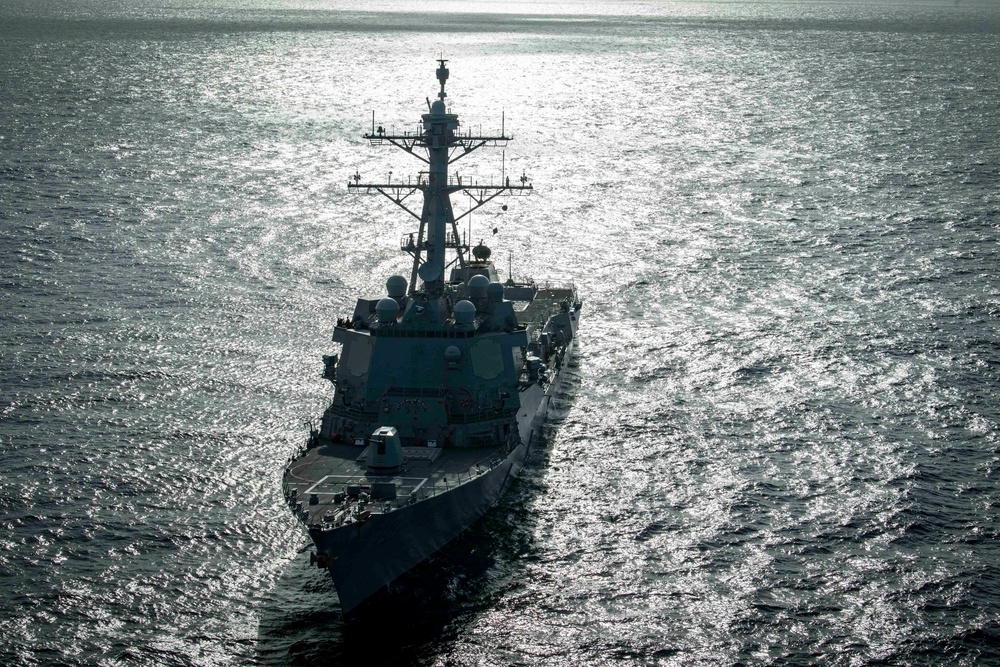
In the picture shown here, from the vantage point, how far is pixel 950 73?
169500mm

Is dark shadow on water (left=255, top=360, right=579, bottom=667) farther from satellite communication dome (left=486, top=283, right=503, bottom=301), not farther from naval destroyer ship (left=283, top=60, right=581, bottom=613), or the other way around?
satellite communication dome (left=486, top=283, right=503, bottom=301)

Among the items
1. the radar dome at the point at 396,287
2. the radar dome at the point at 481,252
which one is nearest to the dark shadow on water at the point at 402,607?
the radar dome at the point at 396,287

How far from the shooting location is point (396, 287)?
→ 46156mm

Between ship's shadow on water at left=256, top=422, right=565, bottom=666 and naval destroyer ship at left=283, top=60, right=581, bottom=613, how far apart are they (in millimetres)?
617

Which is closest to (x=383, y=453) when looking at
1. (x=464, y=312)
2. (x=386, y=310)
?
(x=386, y=310)

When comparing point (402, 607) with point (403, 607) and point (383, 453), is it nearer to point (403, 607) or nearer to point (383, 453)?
point (403, 607)

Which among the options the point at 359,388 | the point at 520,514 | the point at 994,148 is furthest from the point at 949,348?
the point at 994,148

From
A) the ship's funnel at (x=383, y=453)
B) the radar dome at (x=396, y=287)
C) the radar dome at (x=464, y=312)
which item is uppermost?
the radar dome at (x=396, y=287)

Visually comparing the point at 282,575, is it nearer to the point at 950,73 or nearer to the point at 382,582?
the point at 382,582

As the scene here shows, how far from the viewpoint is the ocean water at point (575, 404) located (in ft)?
116

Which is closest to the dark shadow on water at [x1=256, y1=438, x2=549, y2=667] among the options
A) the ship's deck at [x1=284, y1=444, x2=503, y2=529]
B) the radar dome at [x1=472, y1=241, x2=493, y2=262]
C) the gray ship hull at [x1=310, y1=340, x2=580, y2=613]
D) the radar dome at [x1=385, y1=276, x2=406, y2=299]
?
the gray ship hull at [x1=310, y1=340, x2=580, y2=613]

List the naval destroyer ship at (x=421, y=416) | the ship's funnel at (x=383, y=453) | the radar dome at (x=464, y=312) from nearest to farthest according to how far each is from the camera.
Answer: the naval destroyer ship at (x=421, y=416) < the ship's funnel at (x=383, y=453) < the radar dome at (x=464, y=312)

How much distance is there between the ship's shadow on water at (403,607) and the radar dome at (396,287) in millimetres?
10225

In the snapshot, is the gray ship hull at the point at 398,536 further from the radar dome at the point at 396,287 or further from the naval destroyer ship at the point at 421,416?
the radar dome at the point at 396,287
